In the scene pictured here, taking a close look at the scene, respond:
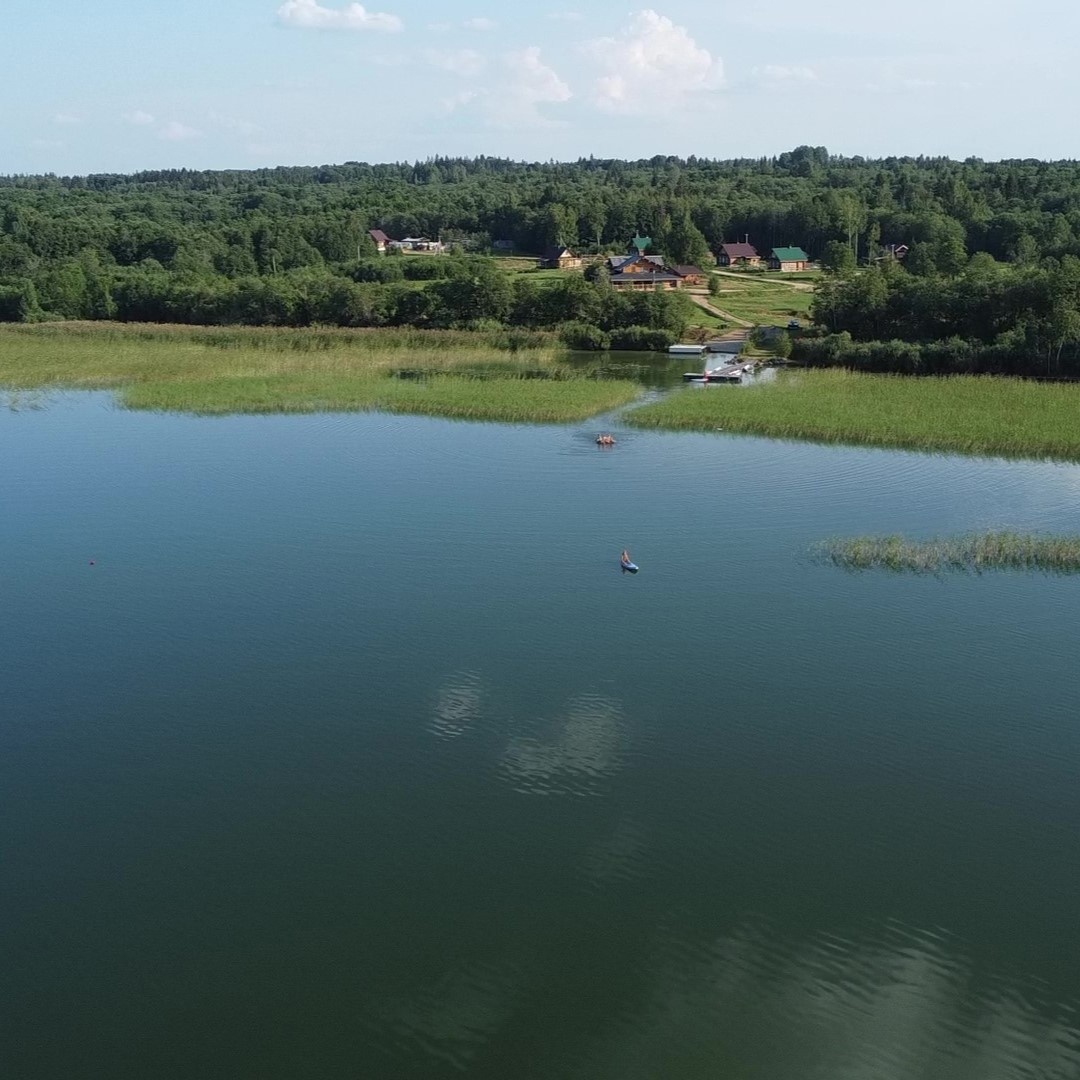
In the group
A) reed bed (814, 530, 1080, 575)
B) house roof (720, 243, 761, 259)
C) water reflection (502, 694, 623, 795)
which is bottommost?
water reflection (502, 694, 623, 795)

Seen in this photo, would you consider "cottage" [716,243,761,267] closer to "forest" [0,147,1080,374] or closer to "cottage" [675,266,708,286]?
"forest" [0,147,1080,374]

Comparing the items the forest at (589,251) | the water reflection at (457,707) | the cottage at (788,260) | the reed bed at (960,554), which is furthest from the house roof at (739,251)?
the water reflection at (457,707)

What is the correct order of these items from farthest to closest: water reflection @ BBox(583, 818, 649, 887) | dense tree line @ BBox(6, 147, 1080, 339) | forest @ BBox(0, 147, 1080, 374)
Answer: dense tree line @ BBox(6, 147, 1080, 339) → forest @ BBox(0, 147, 1080, 374) → water reflection @ BBox(583, 818, 649, 887)

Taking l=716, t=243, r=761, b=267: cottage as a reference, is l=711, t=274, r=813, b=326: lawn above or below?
below

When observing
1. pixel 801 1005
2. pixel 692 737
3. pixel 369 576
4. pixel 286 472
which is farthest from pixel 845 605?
pixel 286 472

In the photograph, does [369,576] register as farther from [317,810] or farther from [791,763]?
[791,763]

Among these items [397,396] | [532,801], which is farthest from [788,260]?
[532,801]

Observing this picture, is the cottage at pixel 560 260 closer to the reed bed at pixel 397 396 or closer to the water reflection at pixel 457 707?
the reed bed at pixel 397 396

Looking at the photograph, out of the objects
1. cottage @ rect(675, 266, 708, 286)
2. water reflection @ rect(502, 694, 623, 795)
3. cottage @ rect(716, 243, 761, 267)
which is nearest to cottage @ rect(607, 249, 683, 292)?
cottage @ rect(675, 266, 708, 286)
